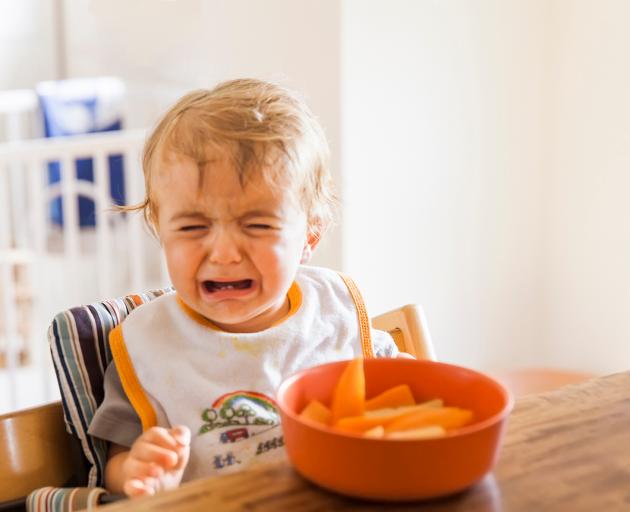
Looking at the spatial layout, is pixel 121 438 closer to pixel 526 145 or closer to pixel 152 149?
pixel 152 149

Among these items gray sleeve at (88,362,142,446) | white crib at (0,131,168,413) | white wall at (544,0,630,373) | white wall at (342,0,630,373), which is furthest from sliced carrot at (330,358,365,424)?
white wall at (544,0,630,373)

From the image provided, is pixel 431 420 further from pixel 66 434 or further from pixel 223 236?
pixel 66 434

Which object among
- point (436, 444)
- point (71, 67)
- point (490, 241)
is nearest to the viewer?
point (436, 444)

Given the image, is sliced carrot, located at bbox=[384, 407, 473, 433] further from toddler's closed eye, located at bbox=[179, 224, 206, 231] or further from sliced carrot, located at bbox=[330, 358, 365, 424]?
toddler's closed eye, located at bbox=[179, 224, 206, 231]

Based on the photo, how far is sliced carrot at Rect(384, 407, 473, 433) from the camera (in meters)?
0.72

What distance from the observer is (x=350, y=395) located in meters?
0.77

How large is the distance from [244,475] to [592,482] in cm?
28

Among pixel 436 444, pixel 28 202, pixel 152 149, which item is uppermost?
pixel 152 149

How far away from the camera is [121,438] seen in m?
1.12

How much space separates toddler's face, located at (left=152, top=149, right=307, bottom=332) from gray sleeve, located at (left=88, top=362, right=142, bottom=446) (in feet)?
0.50

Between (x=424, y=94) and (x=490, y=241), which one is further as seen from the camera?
(x=490, y=241)

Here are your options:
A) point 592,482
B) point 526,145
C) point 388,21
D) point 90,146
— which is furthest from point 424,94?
point 592,482

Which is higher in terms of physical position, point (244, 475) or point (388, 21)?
point (388, 21)

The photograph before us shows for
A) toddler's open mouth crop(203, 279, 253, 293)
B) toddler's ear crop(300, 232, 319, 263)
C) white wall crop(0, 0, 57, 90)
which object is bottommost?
toddler's open mouth crop(203, 279, 253, 293)
